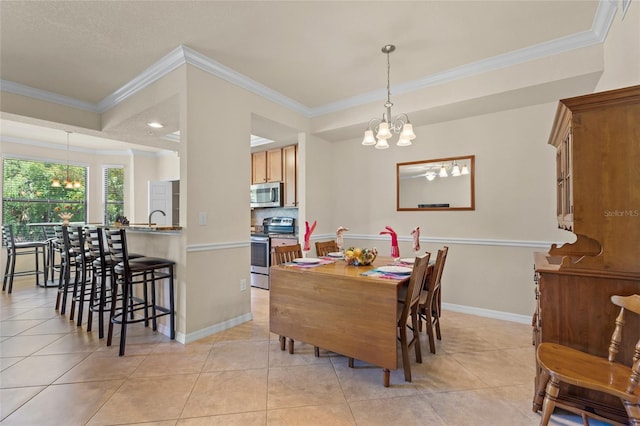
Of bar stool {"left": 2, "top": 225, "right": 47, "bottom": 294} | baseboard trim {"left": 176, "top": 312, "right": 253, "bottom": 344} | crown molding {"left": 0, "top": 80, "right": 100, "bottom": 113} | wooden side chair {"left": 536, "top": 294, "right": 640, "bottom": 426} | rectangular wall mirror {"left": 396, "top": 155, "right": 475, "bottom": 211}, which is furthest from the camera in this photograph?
bar stool {"left": 2, "top": 225, "right": 47, "bottom": 294}

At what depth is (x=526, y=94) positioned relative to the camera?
108 inches

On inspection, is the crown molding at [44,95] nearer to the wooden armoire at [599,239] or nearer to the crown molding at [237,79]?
the crown molding at [237,79]

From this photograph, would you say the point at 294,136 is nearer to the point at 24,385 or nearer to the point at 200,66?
the point at 200,66

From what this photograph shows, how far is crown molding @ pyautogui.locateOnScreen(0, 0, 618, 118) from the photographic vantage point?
2332mm

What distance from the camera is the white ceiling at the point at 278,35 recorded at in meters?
2.05

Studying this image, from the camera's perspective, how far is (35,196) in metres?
5.36

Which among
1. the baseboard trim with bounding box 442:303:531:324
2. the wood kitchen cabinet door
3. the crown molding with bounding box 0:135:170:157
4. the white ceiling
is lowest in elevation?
the baseboard trim with bounding box 442:303:531:324

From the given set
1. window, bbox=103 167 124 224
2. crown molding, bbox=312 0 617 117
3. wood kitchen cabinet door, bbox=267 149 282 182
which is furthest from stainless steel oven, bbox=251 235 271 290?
window, bbox=103 167 124 224

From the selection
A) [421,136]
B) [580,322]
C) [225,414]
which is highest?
[421,136]

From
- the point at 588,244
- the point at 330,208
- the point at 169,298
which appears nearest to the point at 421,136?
the point at 330,208

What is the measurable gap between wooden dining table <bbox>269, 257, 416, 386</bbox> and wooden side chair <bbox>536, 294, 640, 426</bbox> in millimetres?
767

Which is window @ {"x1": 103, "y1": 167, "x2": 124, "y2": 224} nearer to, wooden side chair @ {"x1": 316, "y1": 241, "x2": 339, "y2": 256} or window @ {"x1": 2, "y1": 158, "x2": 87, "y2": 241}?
window @ {"x1": 2, "y1": 158, "x2": 87, "y2": 241}

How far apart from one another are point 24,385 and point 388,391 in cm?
241

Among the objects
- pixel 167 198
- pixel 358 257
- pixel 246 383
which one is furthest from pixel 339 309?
pixel 167 198
